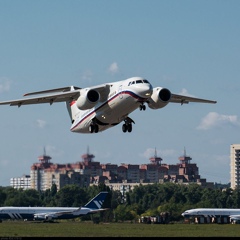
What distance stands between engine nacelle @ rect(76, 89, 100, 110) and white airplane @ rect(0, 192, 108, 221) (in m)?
31.1

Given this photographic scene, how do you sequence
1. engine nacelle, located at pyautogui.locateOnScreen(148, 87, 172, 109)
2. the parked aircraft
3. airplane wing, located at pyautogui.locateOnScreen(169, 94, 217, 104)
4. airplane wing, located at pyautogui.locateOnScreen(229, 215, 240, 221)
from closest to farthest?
engine nacelle, located at pyautogui.locateOnScreen(148, 87, 172, 109) → airplane wing, located at pyautogui.locateOnScreen(169, 94, 217, 104) → airplane wing, located at pyautogui.locateOnScreen(229, 215, 240, 221) → the parked aircraft

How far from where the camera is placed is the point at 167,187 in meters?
129

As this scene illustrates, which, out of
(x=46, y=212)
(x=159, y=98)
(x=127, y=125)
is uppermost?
(x=159, y=98)

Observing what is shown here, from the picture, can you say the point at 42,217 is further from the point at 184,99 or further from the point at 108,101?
the point at 108,101

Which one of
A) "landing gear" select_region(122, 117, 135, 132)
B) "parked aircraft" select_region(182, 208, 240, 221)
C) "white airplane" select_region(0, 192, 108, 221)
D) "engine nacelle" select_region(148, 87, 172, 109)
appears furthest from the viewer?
"parked aircraft" select_region(182, 208, 240, 221)

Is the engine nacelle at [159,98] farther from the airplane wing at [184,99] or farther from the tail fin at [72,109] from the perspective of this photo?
the tail fin at [72,109]

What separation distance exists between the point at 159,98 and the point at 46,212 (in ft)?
119

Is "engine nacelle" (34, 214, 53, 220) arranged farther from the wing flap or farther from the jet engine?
the wing flap

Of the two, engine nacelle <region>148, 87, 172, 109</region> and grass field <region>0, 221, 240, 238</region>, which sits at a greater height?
engine nacelle <region>148, 87, 172, 109</region>

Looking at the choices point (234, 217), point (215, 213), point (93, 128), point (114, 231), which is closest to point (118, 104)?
point (93, 128)

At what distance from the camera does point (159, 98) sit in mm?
43375

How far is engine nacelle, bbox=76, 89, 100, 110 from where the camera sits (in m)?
44.3

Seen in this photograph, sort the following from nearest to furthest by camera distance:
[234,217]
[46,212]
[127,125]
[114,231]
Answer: [127,125]
[114,231]
[234,217]
[46,212]

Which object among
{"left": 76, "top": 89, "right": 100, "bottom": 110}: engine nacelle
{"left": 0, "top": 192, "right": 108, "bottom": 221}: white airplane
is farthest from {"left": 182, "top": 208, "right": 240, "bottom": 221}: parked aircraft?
{"left": 76, "top": 89, "right": 100, "bottom": 110}: engine nacelle
